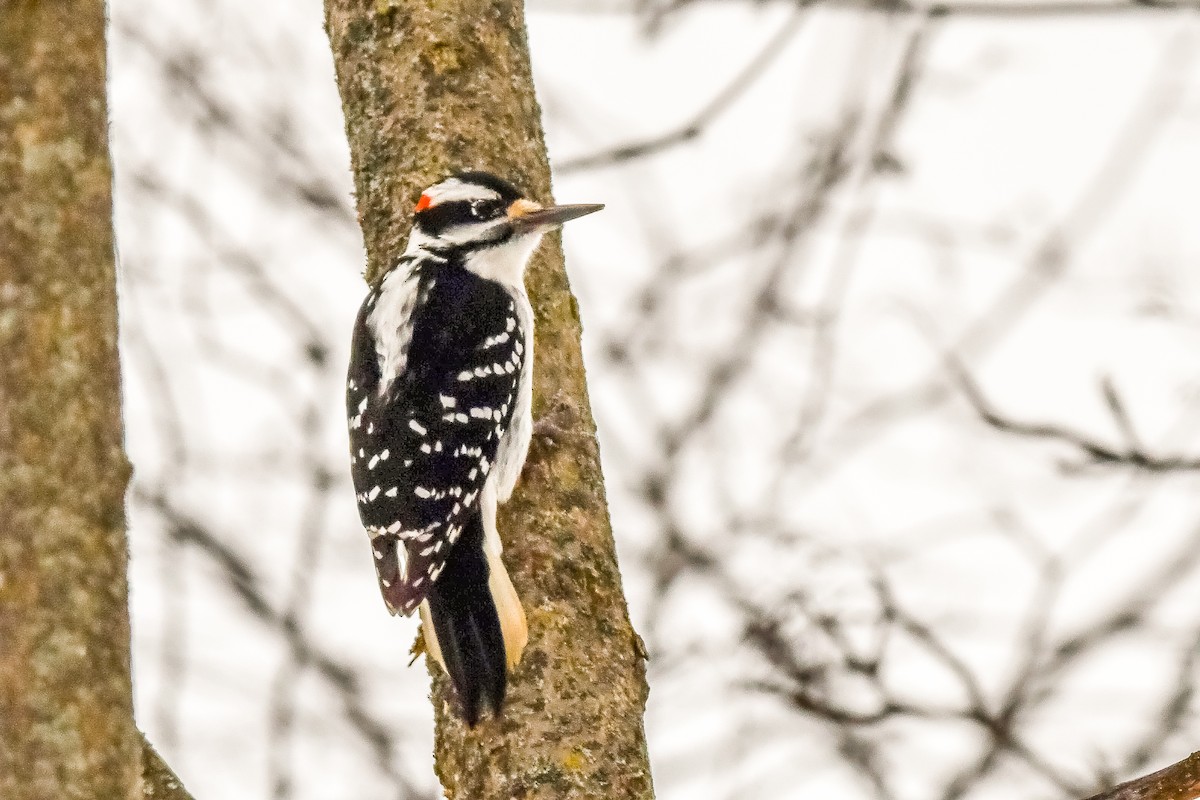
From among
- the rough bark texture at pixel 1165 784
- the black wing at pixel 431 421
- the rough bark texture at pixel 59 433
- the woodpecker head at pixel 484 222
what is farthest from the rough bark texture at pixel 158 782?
the woodpecker head at pixel 484 222

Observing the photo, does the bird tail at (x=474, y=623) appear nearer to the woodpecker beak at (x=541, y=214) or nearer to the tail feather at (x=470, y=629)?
the tail feather at (x=470, y=629)

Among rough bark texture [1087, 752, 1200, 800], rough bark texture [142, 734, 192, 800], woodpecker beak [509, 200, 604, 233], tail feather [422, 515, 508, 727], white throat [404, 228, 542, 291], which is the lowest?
rough bark texture [1087, 752, 1200, 800]

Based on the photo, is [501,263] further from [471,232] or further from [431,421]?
[431,421]

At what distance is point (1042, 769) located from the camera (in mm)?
4098

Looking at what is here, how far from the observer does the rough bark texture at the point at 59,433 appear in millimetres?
1490

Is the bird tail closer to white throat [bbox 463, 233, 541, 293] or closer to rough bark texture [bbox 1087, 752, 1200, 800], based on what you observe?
white throat [bbox 463, 233, 541, 293]

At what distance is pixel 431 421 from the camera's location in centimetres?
380

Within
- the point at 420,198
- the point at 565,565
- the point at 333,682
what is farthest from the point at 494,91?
the point at 333,682

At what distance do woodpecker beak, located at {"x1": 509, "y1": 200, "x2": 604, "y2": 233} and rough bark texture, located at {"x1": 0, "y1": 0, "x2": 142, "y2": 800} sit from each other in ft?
6.94

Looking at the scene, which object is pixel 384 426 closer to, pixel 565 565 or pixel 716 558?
pixel 565 565

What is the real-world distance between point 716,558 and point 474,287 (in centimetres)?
226

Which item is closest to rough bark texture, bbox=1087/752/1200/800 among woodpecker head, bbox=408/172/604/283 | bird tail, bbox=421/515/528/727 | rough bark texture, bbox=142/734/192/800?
bird tail, bbox=421/515/528/727

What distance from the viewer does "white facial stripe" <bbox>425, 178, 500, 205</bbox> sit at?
11.8ft

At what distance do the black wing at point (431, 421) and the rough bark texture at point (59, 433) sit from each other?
1.79 metres
